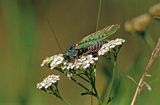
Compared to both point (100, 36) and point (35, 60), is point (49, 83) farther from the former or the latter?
point (35, 60)

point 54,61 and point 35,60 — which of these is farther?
point 35,60

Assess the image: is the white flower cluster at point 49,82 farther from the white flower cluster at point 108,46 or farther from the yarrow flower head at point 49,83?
the white flower cluster at point 108,46

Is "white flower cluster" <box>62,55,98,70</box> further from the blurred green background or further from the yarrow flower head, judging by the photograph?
the blurred green background

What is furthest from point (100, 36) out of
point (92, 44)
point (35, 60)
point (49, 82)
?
point (35, 60)

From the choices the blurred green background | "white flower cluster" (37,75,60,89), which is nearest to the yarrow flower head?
"white flower cluster" (37,75,60,89)

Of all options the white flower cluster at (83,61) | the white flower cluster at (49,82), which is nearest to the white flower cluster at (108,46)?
the white flower cluster at (83,61)

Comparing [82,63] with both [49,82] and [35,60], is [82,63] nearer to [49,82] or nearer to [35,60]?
[49,82]

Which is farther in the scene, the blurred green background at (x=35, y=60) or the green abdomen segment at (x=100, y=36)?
the blurred green background at (x=35, y=60)
